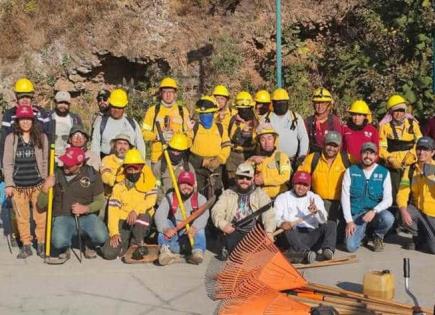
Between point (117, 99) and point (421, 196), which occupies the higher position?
point (117, 99)

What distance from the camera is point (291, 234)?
7.28 metres

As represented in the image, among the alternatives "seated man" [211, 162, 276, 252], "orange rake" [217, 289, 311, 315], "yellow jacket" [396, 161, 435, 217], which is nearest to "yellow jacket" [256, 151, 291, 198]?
"seated man" [211, 162, 276, 252]

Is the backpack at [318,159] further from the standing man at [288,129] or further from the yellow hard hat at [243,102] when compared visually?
the yellow hard hat at [243,102]

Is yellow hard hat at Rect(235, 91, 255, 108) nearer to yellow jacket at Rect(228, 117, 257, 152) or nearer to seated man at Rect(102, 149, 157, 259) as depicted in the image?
yellow jacket at Rect(228, 117, 257, 152)

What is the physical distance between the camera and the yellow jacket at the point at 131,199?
750 centimetres

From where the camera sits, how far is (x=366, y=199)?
7.68 meters

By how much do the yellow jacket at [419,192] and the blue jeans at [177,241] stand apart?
2240mm

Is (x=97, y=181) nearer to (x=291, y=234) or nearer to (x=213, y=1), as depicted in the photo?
(x=291, y=234)

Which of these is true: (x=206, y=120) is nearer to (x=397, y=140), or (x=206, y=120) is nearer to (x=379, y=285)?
(x=397, y=140)

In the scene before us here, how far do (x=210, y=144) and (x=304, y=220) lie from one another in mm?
1529

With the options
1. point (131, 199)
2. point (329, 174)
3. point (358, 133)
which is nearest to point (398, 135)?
point (358, 133)

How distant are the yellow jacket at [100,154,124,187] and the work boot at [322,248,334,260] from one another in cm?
235

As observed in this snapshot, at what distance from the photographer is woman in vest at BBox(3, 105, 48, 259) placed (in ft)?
24.3

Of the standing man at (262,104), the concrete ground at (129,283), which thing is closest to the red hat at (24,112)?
the concrete ground at (129,283)
